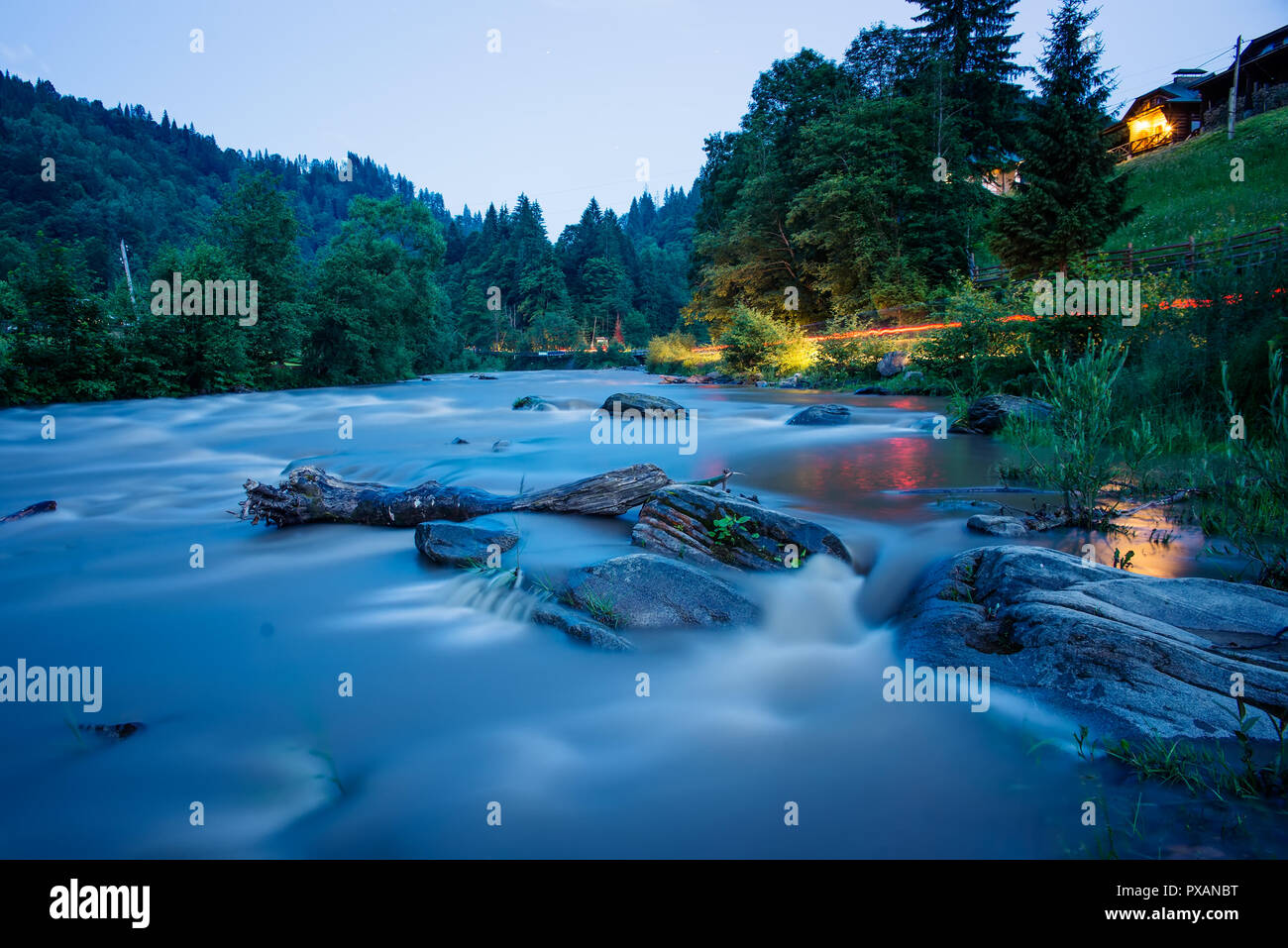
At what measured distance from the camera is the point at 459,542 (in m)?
6.55

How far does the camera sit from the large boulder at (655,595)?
508 centimetres

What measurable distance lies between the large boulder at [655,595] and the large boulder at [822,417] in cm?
1199

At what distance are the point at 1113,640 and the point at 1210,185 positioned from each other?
177ft

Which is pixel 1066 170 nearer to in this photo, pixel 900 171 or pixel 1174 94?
pixel 900 171

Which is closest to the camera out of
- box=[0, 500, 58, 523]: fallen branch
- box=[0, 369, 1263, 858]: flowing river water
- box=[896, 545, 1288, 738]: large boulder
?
box=[0, 369, 1263, 858]: flowing river water

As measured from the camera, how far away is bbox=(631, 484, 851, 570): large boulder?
241 inches

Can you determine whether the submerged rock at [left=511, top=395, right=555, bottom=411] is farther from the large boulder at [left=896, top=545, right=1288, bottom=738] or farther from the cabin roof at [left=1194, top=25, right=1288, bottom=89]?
the cabin roof at [left=1194, top=25, right=1288, bottom=89]

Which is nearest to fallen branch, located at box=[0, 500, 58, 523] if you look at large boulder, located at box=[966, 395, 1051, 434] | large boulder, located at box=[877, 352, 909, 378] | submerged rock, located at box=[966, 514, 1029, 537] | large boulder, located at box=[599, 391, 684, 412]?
large boulder, located at box=[599, 391, 684, 412]

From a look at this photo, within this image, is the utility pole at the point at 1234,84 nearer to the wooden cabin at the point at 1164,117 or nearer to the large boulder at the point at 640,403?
the wooden cabin at the point at 1164,117

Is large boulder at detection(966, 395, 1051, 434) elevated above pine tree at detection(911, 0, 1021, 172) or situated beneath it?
situated beneath

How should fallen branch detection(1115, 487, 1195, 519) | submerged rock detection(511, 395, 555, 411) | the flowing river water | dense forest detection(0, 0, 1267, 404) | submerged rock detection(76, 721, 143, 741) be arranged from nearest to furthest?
the flowing river water → submerged rock detection(76, 721, 143, 741) → fallen branch detection(1115, 487, 1195, 519) → submerged rock detection(511, 395, 555, 411) → dense forest detection(0, 0, 1267, 404)

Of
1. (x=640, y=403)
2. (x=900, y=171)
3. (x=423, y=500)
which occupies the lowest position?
(x=423, y=500)

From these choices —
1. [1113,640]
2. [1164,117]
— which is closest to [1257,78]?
[1164,117]

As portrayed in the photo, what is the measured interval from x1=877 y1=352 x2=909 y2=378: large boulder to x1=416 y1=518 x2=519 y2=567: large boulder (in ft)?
76.9
